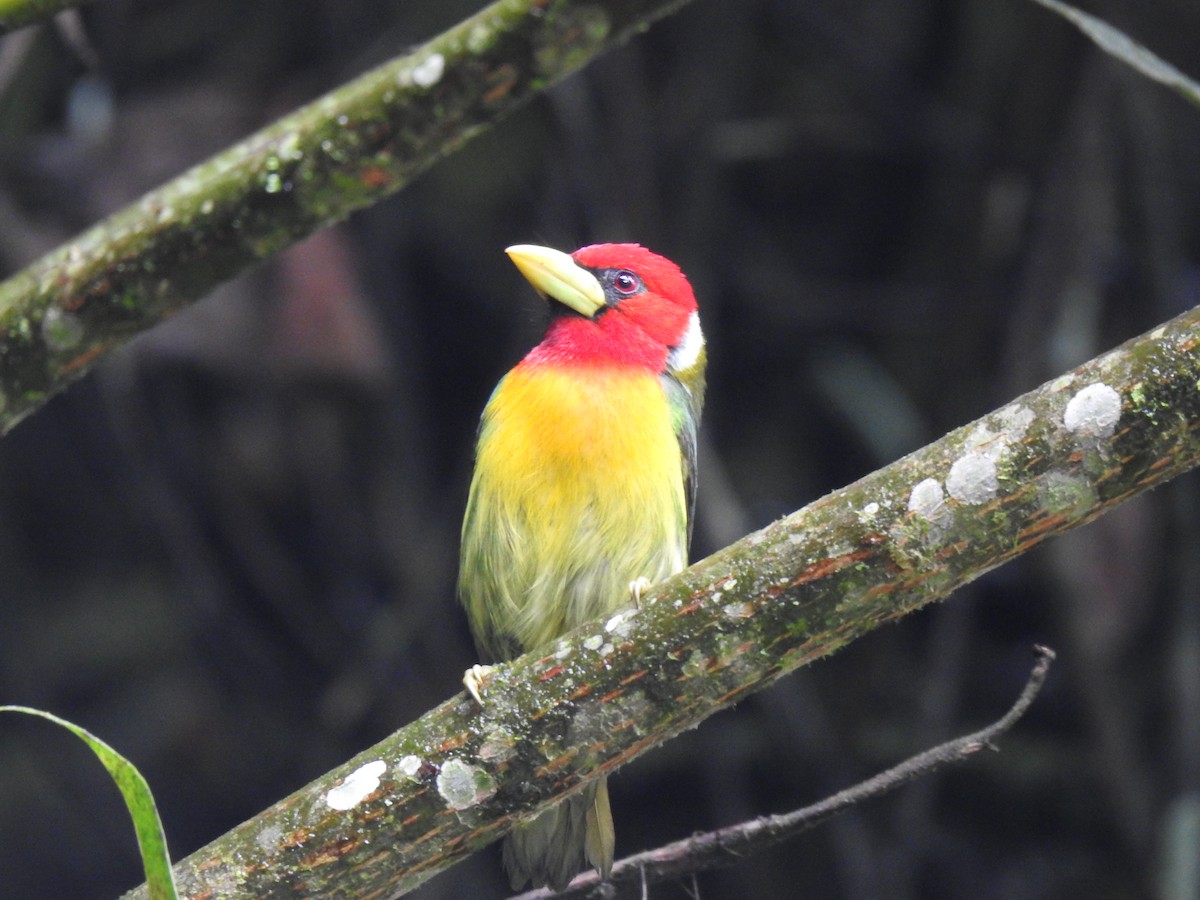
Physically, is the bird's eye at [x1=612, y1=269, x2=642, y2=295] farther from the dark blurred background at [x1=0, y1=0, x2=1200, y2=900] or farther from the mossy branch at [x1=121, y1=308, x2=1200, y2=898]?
the mossy branch at [x1=121, y1=308, x2=1200, y2=898]

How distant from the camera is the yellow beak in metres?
2.62

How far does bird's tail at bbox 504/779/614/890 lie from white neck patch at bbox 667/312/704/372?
87 centimetres

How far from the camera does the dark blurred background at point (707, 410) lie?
3.51 meters

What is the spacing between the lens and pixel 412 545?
12.2ft

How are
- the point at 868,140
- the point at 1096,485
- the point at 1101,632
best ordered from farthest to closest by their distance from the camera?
the point at 868,140
the point at 1101,632
the point at 1096,485

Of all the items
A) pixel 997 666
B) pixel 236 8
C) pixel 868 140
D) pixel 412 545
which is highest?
pixel 236 8

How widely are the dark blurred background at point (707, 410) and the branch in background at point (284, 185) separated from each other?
1409mm

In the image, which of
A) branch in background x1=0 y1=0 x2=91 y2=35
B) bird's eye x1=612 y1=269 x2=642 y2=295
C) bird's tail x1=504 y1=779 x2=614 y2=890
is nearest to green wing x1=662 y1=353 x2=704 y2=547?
bird's eye x1=612 y1=269 x2=642 y2=295

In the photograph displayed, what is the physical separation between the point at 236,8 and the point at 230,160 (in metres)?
2.25

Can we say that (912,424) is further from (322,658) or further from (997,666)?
(322,658)

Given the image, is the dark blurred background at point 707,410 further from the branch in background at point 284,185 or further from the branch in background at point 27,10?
the branch in background at point 27,10

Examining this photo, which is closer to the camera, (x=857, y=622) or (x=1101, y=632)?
(x=857, y=622)

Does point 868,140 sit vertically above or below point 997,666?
above

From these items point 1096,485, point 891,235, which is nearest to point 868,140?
point 891,235
